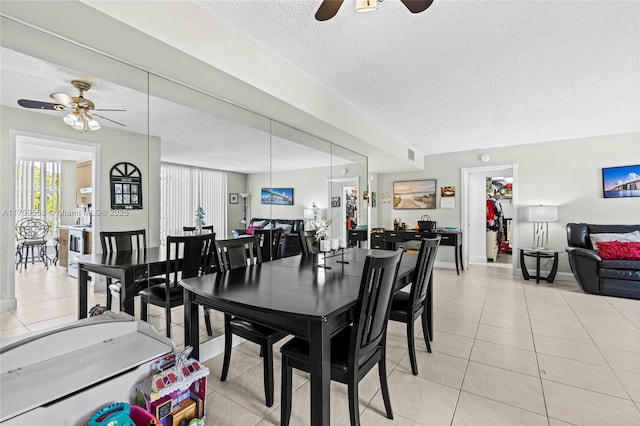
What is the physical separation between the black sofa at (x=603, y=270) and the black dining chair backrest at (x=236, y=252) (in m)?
4.70

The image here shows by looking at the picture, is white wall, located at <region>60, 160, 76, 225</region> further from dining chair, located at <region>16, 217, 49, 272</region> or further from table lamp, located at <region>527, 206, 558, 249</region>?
table lamp, located at <region>527, 206, 558, 249</region>

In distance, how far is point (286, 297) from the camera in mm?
1535

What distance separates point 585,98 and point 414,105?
188 cm

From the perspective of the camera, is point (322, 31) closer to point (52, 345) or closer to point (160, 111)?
point (160, 111)

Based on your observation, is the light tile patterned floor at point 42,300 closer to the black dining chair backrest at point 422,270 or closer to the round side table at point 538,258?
the black dining chair backrest at point 422,270

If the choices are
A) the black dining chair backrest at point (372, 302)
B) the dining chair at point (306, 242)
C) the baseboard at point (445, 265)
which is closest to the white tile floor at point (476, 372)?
the black dining chair backrest at point (372, 302)

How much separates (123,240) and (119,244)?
4cm

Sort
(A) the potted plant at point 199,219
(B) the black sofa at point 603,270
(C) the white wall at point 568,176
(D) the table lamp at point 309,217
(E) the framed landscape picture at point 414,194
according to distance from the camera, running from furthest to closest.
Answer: (E) the framed landscape picture at point 414,194, (C) the white wall at point 568,176, (B) the black sofa at point 603,270, (D) the table lamp at point 309,217, (A) the potted plant at point 199,219

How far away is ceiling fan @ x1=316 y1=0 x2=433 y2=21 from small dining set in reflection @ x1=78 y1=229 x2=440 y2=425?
128 centimetres

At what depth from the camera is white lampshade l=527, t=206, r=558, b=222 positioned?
4.92 m

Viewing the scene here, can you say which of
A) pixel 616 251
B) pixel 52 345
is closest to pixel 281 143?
pixel 52 345

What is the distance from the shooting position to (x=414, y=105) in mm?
3537

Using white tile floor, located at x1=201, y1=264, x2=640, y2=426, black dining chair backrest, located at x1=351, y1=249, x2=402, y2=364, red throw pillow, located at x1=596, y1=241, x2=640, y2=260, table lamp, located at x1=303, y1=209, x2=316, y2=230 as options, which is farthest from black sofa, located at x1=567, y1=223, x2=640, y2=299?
black dining chair backrest, located at x1=351, y1=249, x2=402, y2=364

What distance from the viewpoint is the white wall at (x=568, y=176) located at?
15.6ft
